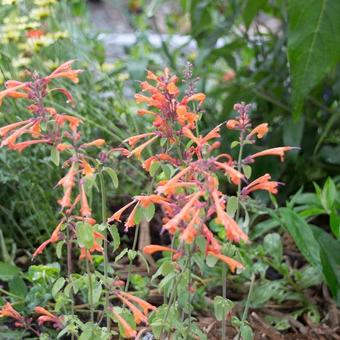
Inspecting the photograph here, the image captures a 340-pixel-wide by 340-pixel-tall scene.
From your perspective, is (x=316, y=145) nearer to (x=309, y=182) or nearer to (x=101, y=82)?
(x=309, y=182)

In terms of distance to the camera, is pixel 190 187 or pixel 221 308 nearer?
pixel 190 187

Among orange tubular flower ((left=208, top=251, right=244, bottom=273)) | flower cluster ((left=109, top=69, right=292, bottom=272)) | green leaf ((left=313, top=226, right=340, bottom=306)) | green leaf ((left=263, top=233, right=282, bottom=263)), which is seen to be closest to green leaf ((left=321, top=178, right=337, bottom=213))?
green leaf ((left=313, top=226, right=340, bottom=306))

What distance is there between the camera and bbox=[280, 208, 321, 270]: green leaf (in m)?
→ 1.66

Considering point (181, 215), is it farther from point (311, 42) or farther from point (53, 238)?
point (311, 42)

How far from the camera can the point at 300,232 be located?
167 centimetres

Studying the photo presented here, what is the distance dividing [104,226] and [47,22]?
61.1 inches

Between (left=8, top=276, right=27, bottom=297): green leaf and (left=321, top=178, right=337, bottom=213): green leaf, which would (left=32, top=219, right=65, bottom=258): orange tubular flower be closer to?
(left=8, top=276, right=27, bottom=297): green leaf

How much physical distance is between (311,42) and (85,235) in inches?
36.4

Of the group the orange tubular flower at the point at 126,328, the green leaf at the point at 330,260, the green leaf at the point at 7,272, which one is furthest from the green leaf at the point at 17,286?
the green leaf at the point at 330,260

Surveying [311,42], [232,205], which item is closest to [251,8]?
[311,42]

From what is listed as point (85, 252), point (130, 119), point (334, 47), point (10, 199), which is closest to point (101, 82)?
point (130, 119)

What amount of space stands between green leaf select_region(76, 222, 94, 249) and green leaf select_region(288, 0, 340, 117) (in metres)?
0.84

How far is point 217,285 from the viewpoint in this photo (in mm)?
1950

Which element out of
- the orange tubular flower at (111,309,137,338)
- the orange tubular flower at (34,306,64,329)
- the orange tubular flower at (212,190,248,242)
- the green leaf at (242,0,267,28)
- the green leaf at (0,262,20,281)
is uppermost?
the orange tubular flower at (212,190,248,242)
